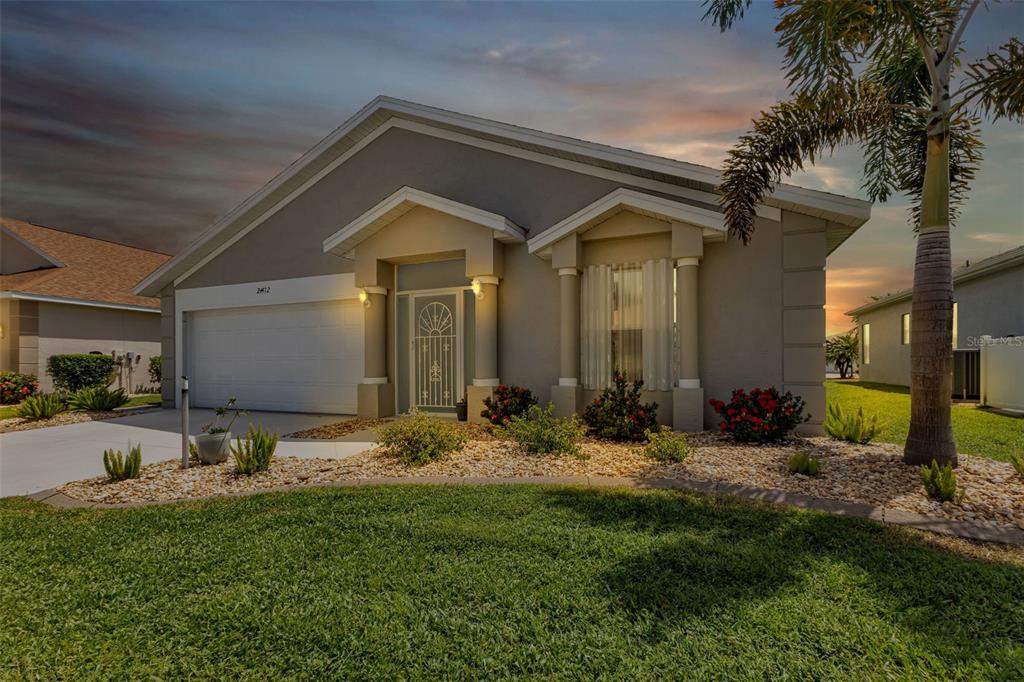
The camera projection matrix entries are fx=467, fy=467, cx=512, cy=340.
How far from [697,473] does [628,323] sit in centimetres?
375

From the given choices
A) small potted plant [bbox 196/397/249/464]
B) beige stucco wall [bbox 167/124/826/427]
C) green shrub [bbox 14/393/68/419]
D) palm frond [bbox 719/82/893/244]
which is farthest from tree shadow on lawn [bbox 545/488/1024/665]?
green shrub [bbox 14/393/68/419]

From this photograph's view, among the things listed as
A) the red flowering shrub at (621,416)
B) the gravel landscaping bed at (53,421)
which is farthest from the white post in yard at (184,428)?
the gravel landscaping bed at (53,421)

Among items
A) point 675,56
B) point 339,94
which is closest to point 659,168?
point 675,56

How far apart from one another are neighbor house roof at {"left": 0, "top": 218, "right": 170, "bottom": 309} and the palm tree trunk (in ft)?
68.2

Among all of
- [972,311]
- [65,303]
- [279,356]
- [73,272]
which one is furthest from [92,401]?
[972,311]

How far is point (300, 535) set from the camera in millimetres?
3873

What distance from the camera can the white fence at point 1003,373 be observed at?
10.5 meters

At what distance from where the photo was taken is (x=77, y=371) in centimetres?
1530

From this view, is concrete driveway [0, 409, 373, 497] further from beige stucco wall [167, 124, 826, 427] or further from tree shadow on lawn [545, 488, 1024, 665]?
tree shadow on lawn [545, 488, 1024, 665]

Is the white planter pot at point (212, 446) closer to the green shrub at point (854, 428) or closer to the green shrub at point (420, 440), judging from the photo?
the green shrub at point (420, 440)

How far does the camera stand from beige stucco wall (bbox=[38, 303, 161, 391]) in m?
16.2

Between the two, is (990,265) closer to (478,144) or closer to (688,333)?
(688,333)

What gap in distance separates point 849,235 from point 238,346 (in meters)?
14.5

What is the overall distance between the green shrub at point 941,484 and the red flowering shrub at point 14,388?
22.0 meters
